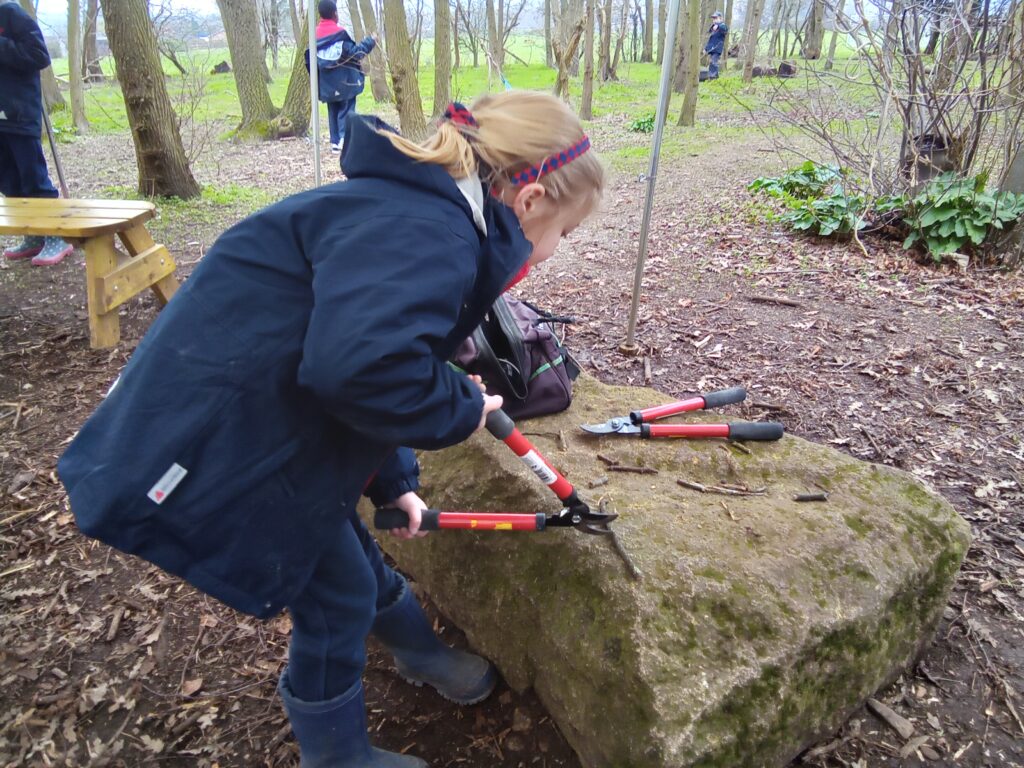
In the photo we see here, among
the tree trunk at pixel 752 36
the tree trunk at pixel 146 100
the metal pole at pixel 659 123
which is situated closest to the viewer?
the metal pole at pixel 659 123

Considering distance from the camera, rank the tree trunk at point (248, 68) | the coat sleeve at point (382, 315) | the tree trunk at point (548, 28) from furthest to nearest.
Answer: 1. the tree trunk at point (548, 28)
2. the tree trunk at point (248, 68)
3. the coat sleeve at point (382, 315)

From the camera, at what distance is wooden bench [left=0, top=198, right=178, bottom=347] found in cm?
427

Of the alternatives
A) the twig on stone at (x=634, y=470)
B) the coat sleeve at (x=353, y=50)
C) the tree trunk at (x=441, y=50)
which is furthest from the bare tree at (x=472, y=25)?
the twig on stone at (x=634, y=470)

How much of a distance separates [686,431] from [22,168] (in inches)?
243

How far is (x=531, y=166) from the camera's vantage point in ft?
5.16

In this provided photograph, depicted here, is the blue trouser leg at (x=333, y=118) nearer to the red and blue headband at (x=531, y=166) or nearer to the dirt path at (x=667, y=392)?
the dirt path at (x=667, y=392)

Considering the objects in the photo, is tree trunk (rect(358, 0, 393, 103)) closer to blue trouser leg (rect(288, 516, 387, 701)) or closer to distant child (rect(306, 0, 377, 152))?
distant child (rect(306, 0, 377, 152))

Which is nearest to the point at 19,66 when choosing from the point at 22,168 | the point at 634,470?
the point at 22,168

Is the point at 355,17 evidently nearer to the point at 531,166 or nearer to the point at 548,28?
the point at 548,28

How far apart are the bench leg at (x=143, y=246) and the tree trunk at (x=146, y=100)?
316cm

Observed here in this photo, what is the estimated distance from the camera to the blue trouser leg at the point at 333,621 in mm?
1768

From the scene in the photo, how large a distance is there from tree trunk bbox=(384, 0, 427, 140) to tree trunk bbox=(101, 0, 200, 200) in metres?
3.98

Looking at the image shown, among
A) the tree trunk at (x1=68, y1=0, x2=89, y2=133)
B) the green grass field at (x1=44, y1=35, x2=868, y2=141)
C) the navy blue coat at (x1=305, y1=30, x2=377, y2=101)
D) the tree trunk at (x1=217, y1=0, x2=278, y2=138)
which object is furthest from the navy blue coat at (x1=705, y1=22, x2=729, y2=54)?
the tree trunk at (x1=68, y1=0, x2=89, y2=133)

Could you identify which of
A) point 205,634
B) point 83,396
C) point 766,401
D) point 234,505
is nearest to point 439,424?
point 234,505
